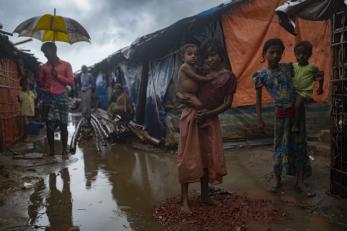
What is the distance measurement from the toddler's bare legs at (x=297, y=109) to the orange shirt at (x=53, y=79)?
4869 millimetres

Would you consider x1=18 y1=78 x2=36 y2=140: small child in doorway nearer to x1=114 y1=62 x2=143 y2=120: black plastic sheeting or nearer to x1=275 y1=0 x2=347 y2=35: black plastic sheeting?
x1=114 y1=62 x2=143 y2=120: black plastic sheeting

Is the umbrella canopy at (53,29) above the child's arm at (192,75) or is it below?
above

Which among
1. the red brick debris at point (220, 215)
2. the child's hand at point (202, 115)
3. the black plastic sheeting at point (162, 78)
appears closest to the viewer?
the red brick debris at point (220, 215)

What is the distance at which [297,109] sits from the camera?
489 centimetres

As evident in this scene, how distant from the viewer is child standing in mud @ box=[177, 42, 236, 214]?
4133 mm

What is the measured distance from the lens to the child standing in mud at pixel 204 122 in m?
4.13

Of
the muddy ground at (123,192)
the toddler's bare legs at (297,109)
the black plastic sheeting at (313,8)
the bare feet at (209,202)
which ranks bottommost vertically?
the muddy ground at (123,192)

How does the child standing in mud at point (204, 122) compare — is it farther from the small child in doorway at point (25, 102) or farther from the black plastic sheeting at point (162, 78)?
the small child in doorway at point (25, 102)

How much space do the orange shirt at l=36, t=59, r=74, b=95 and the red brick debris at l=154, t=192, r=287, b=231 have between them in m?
4.28

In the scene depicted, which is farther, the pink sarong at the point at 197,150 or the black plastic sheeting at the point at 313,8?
the pink sarong at the point at 197,150

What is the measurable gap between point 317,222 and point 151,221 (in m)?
1.79

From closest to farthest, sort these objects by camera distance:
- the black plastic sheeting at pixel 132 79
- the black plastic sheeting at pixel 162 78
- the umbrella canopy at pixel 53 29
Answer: the umbrella canopy at pixel 53 29 → the black plastic sheeting at pixel 162 78 → the black plastic sheeting at pixel 132 79

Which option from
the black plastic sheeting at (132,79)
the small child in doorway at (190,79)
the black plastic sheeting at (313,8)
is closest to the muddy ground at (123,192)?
the small child in doorway at (190,79)

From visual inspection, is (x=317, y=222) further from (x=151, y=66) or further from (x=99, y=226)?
(x=151, y=66)
